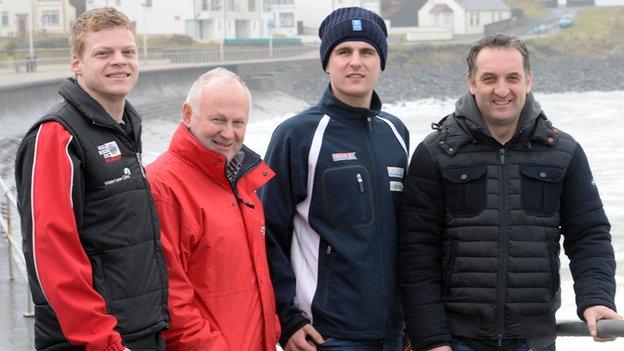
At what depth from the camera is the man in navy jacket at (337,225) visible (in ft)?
11.3

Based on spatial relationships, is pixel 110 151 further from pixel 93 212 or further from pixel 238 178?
pixel 238 178

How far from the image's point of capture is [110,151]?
118 inches

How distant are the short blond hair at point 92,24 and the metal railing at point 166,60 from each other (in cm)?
3137

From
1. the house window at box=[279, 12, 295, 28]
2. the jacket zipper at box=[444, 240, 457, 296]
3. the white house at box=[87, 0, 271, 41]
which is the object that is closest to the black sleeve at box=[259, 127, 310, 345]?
the jacket zipper at box=[444, 240, 457, 296]

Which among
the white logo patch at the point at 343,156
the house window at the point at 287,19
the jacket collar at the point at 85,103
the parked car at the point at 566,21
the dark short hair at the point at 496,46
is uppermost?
the house window at the point at 287,19

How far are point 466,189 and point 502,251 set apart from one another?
0.21m

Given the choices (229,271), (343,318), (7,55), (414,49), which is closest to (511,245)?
(343,318)

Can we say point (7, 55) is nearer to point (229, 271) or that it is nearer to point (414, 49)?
Result: point (414, 49)

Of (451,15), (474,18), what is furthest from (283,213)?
(474,18)

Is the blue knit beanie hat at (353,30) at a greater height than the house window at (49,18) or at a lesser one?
lesser

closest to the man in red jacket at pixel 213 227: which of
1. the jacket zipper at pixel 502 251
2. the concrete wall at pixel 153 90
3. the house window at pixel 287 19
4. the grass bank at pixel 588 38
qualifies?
the jacket zipper at pixel 502 251

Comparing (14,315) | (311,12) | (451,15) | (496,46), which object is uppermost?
(311,12)

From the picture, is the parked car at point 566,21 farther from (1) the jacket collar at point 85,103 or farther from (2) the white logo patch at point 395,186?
(1) the jacket collar at point 85,103

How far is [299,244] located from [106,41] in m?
0.92
